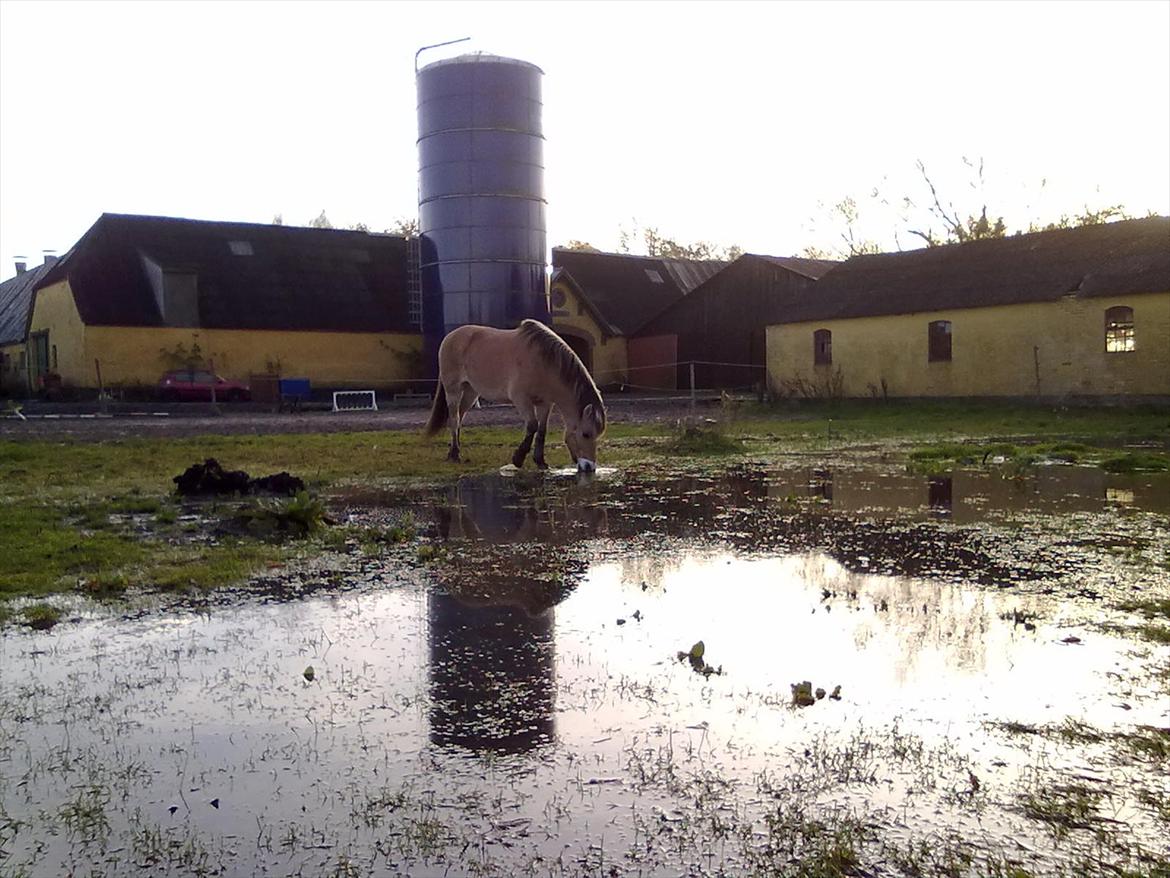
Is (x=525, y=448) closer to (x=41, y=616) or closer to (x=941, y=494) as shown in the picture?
(x=941, y=494)

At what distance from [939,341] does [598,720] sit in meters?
28.6

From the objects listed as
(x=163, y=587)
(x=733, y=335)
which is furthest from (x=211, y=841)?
(x=733, y=335)

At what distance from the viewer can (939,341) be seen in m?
29.5

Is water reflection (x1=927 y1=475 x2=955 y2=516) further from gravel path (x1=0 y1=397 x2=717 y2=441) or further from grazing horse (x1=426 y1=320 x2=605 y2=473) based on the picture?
gravel path (x1=0 y1=397 x2=717 y2=441)

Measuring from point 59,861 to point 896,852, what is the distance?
222cm

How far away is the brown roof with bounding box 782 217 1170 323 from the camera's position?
2573cm

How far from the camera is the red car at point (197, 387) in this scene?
1216 inches

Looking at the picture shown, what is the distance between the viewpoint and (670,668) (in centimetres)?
399

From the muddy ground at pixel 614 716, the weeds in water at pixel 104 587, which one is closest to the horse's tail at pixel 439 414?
the muddy ground at pixel 614 716

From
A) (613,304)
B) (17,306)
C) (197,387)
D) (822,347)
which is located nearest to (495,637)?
(197,387)

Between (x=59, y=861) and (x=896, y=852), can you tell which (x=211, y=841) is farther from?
(x=896, y=852)

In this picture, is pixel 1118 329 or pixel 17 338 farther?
pixel 17 338

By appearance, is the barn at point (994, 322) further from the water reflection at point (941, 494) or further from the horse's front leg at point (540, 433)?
the horse's front leg at point (540, 433)

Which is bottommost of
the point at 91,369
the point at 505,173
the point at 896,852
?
the point at 896,852
